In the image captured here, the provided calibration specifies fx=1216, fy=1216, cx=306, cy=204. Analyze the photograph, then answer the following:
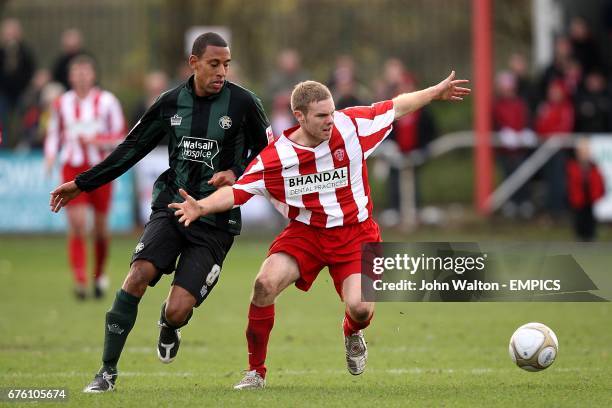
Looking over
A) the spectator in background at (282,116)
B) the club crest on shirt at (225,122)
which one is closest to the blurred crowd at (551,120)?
the spectator in background at (282,116)

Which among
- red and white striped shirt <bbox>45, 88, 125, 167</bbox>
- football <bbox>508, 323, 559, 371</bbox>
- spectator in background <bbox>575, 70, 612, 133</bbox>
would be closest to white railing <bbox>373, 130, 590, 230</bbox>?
spectator in background <bbox>575, 70, 612, 133</bbox>

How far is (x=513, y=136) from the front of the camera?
19.2 metres

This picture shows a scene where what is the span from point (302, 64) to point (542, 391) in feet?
60.5

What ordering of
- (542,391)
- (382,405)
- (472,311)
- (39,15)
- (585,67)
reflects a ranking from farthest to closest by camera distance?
1. (39,15)
2. (585,67)
3. (472,311)
4. (542,391)
5. (382,405)

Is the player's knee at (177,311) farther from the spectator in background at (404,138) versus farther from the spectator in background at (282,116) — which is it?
the spectator in background at (282,116)

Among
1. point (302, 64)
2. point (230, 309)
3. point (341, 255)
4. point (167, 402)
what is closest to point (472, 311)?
point (230, 309)

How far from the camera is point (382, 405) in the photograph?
6797mm

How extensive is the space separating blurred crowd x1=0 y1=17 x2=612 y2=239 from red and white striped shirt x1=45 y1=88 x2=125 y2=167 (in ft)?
18.4

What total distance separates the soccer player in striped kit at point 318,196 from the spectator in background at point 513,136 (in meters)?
11.4

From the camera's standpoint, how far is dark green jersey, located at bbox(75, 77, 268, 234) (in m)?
7.60

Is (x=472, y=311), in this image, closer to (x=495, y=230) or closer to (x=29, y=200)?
(x=495, y=230)

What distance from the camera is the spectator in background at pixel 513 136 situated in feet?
62.2

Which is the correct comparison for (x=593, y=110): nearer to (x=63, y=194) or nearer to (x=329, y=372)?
(x=329, y=372)

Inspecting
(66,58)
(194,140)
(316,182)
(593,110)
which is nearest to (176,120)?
(194,140)
